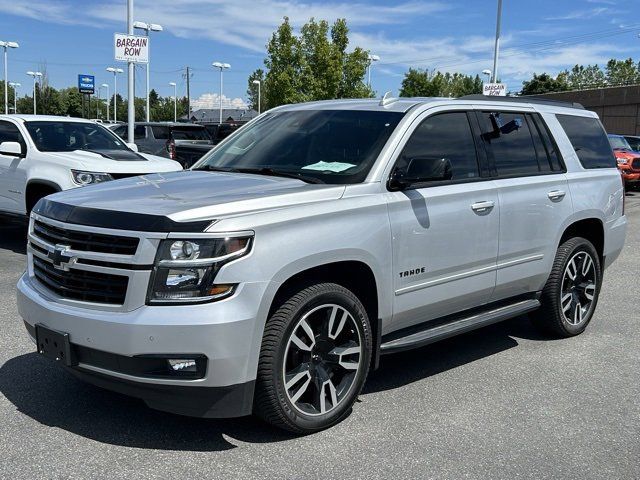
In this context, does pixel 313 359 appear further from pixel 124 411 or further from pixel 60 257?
pixel 60 257

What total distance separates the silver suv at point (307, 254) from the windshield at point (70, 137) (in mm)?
4928

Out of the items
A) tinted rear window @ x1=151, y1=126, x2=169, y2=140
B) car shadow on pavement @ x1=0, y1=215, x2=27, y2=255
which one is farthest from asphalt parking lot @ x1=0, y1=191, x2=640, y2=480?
tinted rear window @ x1=151, y1=126, x2=169, y2=140

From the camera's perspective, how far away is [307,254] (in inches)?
140

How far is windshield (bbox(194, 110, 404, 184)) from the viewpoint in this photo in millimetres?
4270

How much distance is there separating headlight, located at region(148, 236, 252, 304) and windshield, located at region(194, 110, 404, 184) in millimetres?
1111

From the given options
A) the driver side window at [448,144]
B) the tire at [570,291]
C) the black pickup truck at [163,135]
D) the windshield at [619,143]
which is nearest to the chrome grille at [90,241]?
the driver side window at [448,144]

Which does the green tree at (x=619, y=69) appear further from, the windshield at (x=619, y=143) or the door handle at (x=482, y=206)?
the door handle at (x=482, y=206)

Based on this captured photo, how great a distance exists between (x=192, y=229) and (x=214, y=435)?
1.24 m

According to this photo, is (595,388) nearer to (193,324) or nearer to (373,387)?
(373,387)

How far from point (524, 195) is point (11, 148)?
6741 millimetres

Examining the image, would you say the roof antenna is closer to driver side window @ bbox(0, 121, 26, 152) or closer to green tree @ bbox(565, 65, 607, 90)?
driver side window @ bbox(0, 121, 26, 152)

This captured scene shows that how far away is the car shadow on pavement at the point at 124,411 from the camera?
3686mm

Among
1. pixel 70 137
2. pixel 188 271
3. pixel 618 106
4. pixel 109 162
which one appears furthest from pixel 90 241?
pixel 618 106

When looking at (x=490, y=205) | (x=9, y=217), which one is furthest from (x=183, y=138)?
(x=490, y=205)
